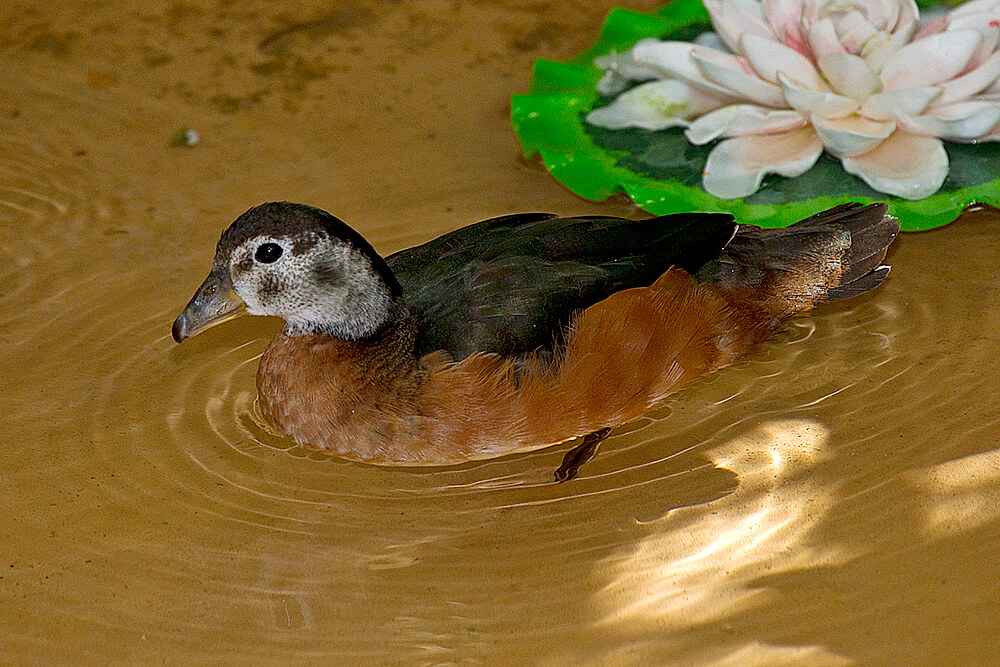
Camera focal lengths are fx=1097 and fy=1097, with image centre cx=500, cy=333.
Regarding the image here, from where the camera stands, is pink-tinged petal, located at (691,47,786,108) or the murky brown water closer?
the murky brown water

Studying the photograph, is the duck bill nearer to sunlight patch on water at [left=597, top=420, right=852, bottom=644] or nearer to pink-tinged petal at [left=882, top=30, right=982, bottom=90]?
sunlight patch on water at [left=597, top=420, right=852, bottom=644]

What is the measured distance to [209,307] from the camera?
9.41 feet

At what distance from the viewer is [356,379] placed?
9.23ft

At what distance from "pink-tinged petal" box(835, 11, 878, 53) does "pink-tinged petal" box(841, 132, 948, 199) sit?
0.32m

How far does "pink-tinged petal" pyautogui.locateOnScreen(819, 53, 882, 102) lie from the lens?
130 inches

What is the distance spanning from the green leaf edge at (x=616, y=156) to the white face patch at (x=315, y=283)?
3.42 feet

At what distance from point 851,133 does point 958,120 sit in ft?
1.07

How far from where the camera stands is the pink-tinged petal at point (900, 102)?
130 inches

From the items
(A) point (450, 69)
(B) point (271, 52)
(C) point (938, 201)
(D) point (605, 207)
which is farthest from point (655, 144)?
(B) point (271, 52)

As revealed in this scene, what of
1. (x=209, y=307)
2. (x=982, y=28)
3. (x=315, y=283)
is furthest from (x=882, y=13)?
(x=209, y=307)

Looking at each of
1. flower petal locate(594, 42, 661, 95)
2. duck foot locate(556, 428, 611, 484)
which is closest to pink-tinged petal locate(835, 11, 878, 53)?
flower petal locate(594, 42, 661, 95)

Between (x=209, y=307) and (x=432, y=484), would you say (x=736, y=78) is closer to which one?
(x=432, y=484)

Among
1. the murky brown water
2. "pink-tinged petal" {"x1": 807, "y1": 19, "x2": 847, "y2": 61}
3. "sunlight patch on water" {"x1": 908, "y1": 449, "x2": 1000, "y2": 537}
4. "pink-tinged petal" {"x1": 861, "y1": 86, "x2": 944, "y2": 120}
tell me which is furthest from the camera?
"pink-tinged petal" {"x1": 807, "y1": 19, "x2": 847, "y2": 61}

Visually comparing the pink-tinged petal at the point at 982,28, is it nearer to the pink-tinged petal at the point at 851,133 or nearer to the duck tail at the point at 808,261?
the pink-tinged petal at the point at 851,133
